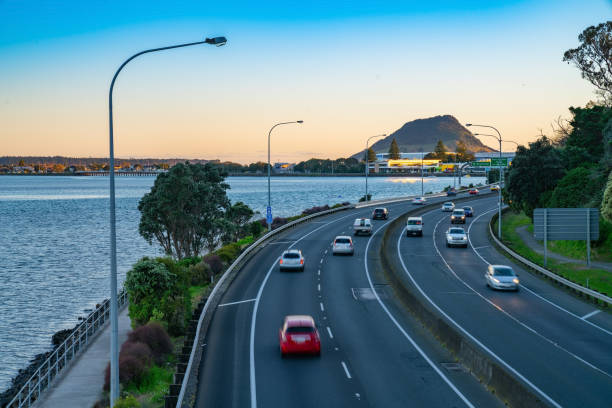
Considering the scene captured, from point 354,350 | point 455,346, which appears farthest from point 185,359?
point 455,346

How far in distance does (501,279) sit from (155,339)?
20559 mm

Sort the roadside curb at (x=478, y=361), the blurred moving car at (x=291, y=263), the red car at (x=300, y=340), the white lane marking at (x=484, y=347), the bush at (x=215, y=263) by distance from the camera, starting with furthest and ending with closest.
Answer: the bush at (x=215, y=263)
the blurred moving car at (x=291, y=263)
the red car at (x=300, y=340)
the white lane marking at (x=484, y=347)
the roadside curb at (x=478, y=361)

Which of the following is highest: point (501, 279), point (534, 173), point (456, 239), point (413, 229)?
point (534, 173)

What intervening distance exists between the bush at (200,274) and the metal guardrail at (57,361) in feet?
14.8

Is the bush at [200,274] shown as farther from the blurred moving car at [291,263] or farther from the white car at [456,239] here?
the white car at [456,239]

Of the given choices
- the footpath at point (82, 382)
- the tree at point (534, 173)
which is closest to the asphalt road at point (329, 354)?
the footpath at point (82, 382)

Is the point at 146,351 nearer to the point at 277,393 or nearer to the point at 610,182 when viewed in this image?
the point at 277,393

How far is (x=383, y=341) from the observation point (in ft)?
77.4

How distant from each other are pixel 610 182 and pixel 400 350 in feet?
99.2

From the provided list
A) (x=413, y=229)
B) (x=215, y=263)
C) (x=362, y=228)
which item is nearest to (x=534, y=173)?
(x=413, y=229)

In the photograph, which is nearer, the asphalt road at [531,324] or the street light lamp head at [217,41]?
the street light lamp head at [217,41]

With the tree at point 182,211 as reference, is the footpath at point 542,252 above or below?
below

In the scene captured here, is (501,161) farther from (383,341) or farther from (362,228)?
(383,341)

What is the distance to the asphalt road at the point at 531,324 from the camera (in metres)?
18.3
